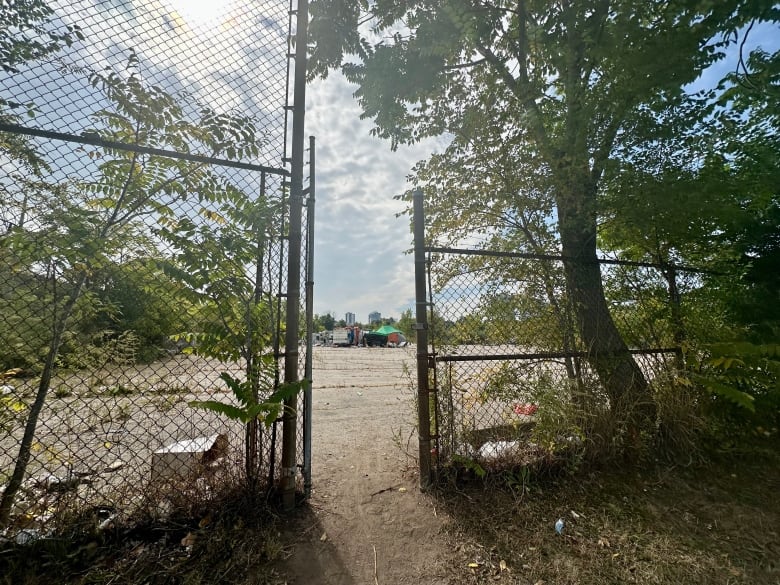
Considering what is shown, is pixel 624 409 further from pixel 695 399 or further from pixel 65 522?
pixel 65 522

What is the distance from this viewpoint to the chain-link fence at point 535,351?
2561 millimetres

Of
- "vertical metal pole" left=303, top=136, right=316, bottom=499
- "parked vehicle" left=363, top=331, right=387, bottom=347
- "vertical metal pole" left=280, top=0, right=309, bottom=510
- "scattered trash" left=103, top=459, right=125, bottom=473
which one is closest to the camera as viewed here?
"scattered trash" left=103, top=459, right=125, bottom=473

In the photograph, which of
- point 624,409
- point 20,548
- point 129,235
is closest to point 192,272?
point 129,235

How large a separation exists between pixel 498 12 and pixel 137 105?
4.06 meters

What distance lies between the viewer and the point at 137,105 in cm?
195

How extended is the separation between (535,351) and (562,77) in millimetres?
3128

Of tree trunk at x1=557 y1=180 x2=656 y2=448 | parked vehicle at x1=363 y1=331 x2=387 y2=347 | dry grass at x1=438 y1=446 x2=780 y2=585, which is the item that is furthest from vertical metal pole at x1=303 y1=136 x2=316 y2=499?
parked vehicle at x1=363 y1=331 x2=387 y2=347

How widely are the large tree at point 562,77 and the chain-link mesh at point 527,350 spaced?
0.19m

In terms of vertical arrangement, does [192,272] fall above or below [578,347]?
above

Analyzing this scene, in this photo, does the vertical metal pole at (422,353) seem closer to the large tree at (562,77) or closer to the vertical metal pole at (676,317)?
the large tree at (562,77)

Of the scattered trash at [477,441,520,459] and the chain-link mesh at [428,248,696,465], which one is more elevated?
the chain-link mesh at [428,248,696,465]

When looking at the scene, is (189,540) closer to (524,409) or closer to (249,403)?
(249,403)

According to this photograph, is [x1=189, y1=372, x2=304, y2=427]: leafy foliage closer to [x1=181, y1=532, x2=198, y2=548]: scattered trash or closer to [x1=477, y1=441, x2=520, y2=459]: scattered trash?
[x1=181, y1=532, x2=198, y2=548]: scattered trash

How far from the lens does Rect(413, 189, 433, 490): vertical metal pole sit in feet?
7.90
